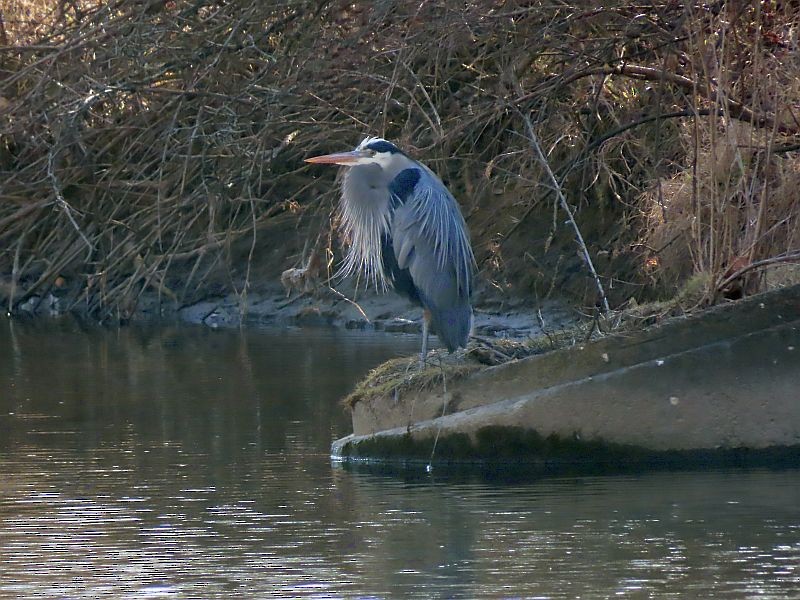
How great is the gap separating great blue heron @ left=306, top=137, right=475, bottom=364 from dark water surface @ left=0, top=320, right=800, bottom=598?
828 millimetres

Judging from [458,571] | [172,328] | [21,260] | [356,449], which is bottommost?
[458,571]

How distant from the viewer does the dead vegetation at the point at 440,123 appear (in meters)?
8.09

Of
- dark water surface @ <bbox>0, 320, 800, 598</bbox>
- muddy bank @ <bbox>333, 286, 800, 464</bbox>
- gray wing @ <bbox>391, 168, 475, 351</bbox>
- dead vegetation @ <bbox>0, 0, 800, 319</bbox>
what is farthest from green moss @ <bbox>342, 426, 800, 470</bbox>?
gray wing @ <bbox>391, 168, 475, 351</bbox>

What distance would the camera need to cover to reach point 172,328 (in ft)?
46.3

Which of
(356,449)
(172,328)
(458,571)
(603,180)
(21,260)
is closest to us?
(458,571)

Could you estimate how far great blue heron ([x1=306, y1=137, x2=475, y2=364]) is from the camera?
772cm

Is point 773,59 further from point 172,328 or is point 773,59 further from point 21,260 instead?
point 21,260

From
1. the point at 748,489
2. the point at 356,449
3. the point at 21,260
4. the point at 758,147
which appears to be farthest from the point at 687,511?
the point at 21,260

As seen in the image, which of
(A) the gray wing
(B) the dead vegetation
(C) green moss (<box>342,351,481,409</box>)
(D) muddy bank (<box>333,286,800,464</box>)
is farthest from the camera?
(B) the dead vegetation

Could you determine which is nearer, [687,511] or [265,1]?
[687,511]

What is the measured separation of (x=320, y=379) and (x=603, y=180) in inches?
135

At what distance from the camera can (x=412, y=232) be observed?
306 inches

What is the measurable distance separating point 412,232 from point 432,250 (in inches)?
5.4

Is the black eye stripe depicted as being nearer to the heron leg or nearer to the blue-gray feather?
the blue-gray feather
